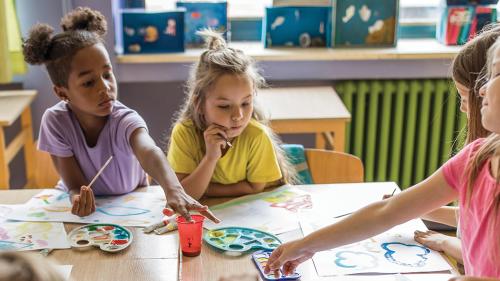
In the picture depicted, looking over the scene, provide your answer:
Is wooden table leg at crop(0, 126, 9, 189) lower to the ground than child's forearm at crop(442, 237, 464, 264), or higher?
lower

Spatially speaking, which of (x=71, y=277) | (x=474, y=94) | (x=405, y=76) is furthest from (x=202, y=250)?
(x=405, y=76)

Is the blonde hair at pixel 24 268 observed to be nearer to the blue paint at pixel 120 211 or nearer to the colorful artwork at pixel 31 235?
the colorful artwork at pixel 31 235

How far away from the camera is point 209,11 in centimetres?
304

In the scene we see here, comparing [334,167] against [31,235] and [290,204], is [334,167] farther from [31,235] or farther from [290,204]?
[31,235]

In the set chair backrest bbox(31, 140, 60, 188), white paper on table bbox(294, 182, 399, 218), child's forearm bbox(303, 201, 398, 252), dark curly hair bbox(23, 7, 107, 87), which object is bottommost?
chair backrest bbox(31, 140, 60, 188)

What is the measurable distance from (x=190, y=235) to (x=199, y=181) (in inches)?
13.8

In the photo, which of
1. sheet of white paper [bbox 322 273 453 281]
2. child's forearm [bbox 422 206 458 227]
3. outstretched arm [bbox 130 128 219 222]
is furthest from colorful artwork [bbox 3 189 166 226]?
child's forearm [bbox 422 206 458 227]

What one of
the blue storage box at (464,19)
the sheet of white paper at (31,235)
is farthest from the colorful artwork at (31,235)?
the blue storage box at (464,19)

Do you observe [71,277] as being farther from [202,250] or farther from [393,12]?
[393,12]

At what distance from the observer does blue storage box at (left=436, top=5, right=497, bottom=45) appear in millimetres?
3062

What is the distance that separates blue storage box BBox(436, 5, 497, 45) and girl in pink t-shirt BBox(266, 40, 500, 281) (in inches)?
75.7

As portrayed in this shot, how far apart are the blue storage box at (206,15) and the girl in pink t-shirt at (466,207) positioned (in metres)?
1.86

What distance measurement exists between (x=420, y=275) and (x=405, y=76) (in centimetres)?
199

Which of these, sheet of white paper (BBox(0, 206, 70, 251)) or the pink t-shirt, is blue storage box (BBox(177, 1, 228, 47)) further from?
the pink t-shirt
